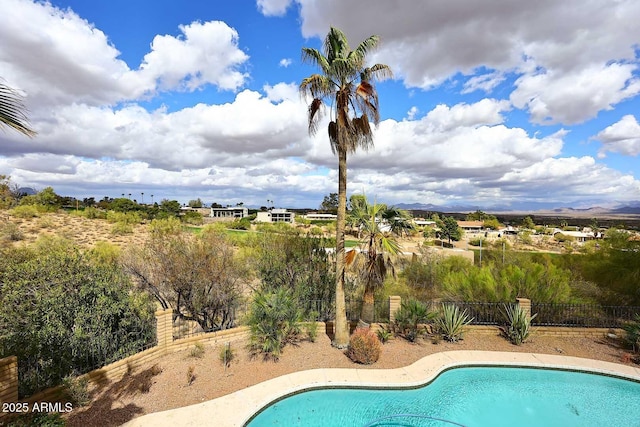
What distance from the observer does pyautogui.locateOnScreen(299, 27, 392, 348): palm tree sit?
8.53 m

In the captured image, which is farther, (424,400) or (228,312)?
(228,312)

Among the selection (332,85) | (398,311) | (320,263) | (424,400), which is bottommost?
(424,400)

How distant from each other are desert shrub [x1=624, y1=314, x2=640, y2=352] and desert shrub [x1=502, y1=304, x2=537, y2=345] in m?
2.81

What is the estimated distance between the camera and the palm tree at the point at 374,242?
33.3ft

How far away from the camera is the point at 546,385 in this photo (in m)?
8.20

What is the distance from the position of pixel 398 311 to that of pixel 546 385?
4406mm

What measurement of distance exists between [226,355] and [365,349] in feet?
13.0

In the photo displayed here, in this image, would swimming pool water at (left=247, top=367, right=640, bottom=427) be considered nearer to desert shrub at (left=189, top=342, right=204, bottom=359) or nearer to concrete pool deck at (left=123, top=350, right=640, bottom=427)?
concrete pool deck at (left=123, top=350, right=640, bottom=427)

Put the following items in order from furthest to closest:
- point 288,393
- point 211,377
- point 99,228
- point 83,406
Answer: point 99,228
point 211,377
point 288,393
point 83,406

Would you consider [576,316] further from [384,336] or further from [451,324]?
[384,336]

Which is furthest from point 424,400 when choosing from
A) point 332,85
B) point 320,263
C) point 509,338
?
point 332,85

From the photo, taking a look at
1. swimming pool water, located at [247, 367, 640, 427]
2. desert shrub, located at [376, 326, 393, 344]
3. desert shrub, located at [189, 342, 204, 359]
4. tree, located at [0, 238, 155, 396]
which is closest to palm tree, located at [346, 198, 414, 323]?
desert shrub, located at [376, 326, 393, 344]

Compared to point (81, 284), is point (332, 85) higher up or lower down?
higher up

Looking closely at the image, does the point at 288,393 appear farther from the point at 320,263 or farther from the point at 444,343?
the point at 320,263
